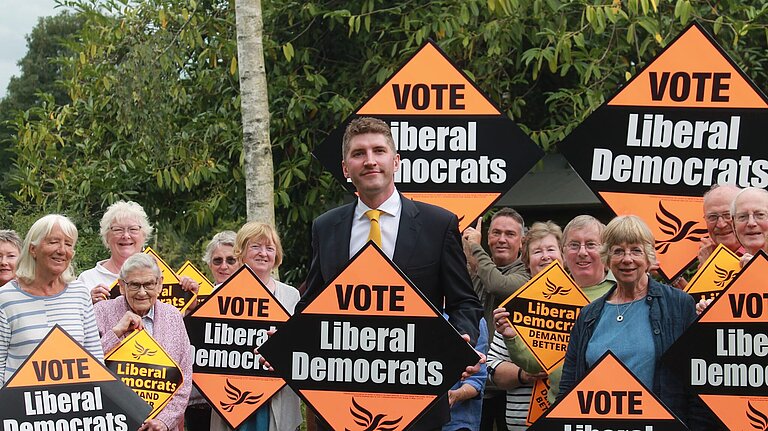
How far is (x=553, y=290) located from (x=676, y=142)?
1.05 metres

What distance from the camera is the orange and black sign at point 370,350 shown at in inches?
212

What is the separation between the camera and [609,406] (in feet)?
18.0

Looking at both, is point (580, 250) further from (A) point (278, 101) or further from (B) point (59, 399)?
(A) point (278, 101)

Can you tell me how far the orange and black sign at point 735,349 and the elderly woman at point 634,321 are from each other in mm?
202

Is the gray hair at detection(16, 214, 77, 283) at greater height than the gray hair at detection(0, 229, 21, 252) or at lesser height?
lesser

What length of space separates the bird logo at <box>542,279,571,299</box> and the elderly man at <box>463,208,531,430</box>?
0.70 metres

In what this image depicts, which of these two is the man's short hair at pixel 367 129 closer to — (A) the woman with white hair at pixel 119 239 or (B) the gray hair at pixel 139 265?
(B) the gray hair at pixel 139 265

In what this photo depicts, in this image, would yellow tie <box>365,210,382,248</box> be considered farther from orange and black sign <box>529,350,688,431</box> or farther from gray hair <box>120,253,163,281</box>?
gray hair <box>120,253,163,281</box>

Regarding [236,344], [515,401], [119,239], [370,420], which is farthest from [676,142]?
[119,239]

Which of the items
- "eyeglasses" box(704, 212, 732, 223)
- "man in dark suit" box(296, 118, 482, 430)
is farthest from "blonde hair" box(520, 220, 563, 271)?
"man in dark suit" box(296, 118, 482, 430)

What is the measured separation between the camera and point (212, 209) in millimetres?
12227

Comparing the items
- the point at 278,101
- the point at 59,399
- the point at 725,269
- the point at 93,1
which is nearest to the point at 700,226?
the point at 725,269

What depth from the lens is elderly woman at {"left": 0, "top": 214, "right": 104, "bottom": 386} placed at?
6.53m

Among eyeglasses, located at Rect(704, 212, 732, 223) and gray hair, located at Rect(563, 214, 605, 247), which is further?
gray hair, located at Rect(563, 214, 605, 247)
